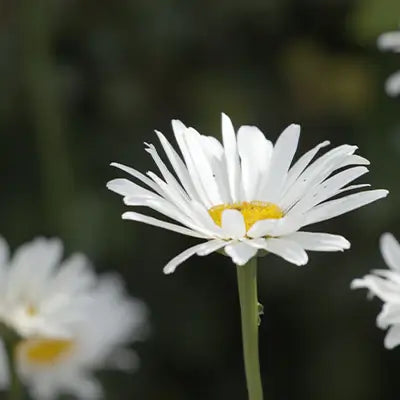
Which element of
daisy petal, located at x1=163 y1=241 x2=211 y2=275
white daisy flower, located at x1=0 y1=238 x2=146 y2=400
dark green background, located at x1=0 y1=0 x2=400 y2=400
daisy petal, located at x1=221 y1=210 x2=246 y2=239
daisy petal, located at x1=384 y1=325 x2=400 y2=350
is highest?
dark green background, located at x1=0 y1=0 x2=400 y2=400

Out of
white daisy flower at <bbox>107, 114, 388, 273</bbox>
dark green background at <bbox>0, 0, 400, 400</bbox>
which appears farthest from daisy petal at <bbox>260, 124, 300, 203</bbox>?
dark green background at <bbox>0, 0, 400, 400</bbox>

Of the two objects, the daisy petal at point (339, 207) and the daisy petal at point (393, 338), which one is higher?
the daisy petal at point (339, 207)

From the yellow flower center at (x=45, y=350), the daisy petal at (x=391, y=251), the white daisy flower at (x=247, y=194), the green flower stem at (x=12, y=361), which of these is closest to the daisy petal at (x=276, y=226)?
the white daisy flower at (x=247, y=194)

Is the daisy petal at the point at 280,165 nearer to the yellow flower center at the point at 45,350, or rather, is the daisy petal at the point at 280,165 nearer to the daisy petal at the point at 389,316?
the daisy petal at the point at 389,316

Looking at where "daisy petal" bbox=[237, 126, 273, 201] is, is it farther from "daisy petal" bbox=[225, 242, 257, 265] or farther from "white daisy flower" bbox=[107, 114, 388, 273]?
"daisy petal" bbox=[225, 242, 257, 265]

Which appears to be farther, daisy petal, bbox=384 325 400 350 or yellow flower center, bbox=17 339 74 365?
yellow flower center, bbox=17 339 74 365

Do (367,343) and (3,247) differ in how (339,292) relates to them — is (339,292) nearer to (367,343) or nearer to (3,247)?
(367,343)
